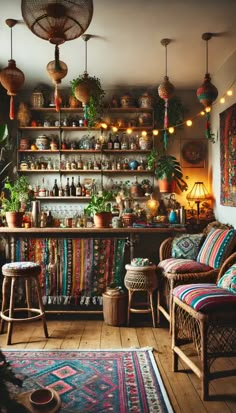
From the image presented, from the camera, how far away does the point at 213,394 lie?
2.66 metres

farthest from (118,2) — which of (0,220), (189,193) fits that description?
(189,193)

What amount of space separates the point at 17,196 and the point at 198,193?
261 centimetres

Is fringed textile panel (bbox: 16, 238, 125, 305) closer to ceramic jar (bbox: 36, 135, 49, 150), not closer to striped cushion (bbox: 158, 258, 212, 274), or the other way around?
striped cushion (bbox: 158, 258, 212, 274)

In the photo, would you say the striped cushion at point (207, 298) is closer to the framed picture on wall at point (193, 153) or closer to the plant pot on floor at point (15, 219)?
the plant pot on floor at point (15, 219)

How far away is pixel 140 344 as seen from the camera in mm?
3650

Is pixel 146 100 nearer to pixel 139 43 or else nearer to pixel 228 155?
pixel 139 43

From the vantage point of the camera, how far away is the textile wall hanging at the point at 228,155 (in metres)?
4.69

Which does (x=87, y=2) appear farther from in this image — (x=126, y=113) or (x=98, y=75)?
(x=126, y=113)

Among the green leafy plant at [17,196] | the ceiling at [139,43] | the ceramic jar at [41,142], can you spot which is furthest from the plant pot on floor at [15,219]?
the ceramic jar at [41,142]

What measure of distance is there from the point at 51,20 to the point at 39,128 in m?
3.99

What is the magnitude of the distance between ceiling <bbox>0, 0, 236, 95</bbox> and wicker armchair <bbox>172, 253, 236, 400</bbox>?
7.93ft

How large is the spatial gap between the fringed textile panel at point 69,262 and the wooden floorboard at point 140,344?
0.28 metres

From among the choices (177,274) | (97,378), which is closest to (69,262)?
(177,274)

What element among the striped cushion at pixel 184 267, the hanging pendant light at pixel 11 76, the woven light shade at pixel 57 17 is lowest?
the striped cushion at pixel 184 267
